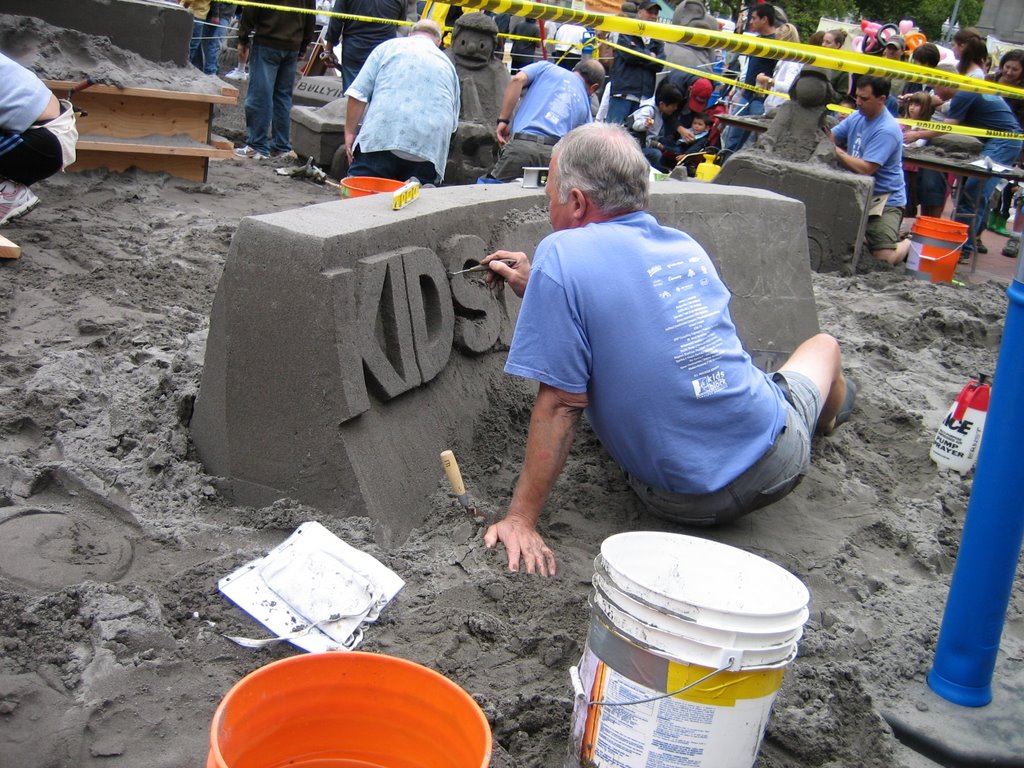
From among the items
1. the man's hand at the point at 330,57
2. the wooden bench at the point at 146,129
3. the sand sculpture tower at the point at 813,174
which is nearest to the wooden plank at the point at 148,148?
the wooden bench at the point at 146,129

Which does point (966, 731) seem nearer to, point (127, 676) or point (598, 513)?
point (598, 513)

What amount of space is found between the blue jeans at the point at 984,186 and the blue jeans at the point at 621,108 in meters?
3.91

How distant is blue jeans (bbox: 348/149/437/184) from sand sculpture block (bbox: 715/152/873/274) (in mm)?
2959

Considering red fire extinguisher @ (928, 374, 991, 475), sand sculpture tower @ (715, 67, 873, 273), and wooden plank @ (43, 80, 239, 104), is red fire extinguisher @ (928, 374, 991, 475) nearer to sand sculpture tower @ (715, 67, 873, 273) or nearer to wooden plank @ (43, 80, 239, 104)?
sand sculpture tower @ (715, 67, 873, 273)

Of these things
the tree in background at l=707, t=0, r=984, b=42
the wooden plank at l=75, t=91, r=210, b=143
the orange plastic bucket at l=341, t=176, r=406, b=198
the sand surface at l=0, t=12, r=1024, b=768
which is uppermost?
the tree in background at l=707, t=0, r=984, b=42

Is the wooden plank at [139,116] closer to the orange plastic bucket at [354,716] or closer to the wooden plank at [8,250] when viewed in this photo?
the wooden plank at [8,250]

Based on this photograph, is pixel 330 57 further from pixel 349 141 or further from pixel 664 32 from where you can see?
pixel 664 32

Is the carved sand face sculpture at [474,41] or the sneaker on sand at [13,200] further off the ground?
the carved sand face sculpture at [474,41]

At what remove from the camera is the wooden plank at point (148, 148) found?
702cm

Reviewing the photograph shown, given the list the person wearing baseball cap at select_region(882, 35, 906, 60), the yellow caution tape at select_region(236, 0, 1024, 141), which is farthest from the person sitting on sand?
the person wearing baseball cap at select_region(882, 35, 906, 60)

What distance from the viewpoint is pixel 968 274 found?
9.25 m

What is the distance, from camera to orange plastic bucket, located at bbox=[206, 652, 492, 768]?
178 cm

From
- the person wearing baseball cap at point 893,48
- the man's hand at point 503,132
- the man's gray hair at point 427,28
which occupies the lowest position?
the man's hand at point 503,132

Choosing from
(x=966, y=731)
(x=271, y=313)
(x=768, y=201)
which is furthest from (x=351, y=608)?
(x=768, y=201)
